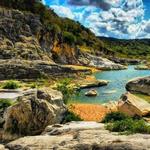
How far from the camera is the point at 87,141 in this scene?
86.5ft

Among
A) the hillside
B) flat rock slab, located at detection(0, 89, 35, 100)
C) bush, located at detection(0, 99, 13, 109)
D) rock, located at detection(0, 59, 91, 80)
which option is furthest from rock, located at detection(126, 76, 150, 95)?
the hillside

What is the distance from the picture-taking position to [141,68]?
6777 inches

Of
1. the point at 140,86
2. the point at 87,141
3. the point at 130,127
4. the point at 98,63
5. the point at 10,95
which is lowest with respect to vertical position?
the point at 140,86

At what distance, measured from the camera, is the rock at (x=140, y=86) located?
76.5 m

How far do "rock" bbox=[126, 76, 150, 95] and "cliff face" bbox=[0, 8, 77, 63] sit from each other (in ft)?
136

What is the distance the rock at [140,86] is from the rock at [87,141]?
46446 millimetres

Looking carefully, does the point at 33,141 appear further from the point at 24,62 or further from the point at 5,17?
the point at 5,17

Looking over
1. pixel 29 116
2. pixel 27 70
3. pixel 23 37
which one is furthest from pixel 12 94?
pixel 23 37

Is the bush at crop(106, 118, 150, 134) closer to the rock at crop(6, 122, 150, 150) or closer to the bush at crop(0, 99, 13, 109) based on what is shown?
the rock at crop(6, 122, 150, 150)

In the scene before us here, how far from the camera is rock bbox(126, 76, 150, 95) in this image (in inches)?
3012

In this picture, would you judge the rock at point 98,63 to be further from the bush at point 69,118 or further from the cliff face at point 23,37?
the bush at point 69,118

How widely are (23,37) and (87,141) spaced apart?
10477cm

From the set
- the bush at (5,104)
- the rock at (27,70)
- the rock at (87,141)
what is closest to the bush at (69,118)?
the bush at (5,104)

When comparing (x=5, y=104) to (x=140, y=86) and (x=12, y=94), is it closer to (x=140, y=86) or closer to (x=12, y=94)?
(x=12, y=94)
